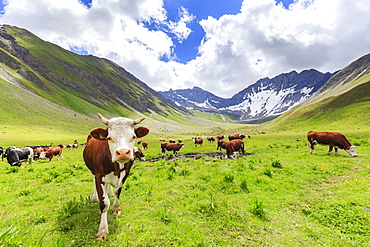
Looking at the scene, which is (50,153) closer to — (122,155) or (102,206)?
(102,206)

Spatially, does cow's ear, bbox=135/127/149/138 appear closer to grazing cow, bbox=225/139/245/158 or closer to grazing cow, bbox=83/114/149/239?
grazing cow, bbox=83/114/149/239

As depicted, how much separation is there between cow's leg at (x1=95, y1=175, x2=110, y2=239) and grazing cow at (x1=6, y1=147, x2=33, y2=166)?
2030 cm

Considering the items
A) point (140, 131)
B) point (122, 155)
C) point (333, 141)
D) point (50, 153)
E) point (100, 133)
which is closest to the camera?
point (122, 155)

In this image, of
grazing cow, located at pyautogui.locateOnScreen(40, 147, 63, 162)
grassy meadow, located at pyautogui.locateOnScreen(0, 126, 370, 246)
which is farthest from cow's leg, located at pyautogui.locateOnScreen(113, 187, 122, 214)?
grazing cow, located at pyautogui.locateOnScreen(40, 147, 63, 162)

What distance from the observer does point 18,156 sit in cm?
1895

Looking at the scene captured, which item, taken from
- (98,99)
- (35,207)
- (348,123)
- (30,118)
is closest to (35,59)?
(98,99)

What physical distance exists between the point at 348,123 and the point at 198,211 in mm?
104477

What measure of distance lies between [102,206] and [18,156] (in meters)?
22.0

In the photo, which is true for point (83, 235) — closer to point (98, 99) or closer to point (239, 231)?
point (239, 231)

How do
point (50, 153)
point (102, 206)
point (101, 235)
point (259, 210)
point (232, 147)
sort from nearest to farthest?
point (101, 235) → point (102, 206) → point (259, 210) → point (232, 147) → point (50, 153)

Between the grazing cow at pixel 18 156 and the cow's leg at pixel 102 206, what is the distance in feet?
66.6

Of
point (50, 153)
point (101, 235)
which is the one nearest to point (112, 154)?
point (101, 235)

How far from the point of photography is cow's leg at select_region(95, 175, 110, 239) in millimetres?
5279

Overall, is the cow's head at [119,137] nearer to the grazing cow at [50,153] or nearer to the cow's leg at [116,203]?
the cow's leg at [116,203]
